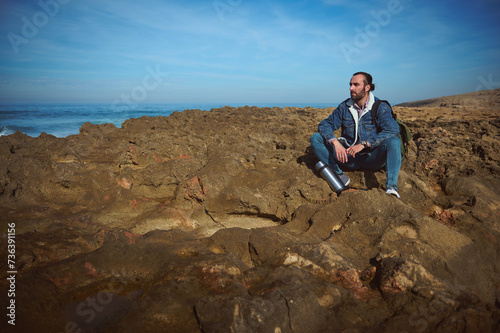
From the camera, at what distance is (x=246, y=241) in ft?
8.21

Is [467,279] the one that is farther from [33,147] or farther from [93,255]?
[33,147]

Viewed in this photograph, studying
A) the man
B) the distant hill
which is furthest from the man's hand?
the distant hill

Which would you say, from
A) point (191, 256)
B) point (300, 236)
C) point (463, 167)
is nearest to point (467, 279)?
point (300, 236)

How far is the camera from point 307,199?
11.7ft

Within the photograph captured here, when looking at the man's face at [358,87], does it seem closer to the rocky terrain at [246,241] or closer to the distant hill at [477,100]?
the rocky terrain at [246,241]

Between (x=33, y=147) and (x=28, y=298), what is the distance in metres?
4.26

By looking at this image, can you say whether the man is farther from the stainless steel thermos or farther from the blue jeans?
the stainless steel thermos

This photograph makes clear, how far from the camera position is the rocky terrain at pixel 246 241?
155 centimetres

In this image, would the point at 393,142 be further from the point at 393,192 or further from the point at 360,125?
the point at 393,192

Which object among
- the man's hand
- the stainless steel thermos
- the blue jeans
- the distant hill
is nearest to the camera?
the blue jeans

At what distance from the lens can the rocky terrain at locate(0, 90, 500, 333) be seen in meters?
1.55

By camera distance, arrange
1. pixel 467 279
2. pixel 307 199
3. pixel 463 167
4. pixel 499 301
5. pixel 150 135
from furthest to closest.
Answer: pixel 150 135, pixel 463 167, pixel 307 199, pixel 467 279, pixel 499 301

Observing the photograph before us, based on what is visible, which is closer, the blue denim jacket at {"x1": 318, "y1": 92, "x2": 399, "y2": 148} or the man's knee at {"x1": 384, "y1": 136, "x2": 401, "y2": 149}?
the man's knee at {"x1": 384, "y1": 136, "x2": 401, "y2": 149}

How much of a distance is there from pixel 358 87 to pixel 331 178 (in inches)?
47.8
